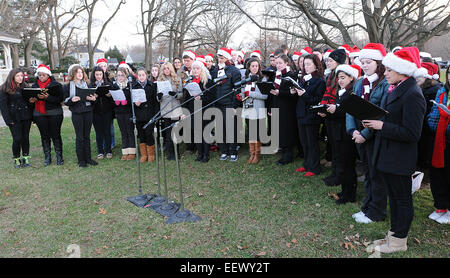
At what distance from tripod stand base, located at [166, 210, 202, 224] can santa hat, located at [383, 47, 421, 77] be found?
313cm

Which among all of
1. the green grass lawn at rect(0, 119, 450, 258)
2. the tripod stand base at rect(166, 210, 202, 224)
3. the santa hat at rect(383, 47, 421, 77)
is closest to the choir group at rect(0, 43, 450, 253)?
the santa hat at rect(383, 47, 421, 77)

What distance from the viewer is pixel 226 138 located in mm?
7984

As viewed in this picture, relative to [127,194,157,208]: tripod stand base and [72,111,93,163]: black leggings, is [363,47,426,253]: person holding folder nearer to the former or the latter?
[127,194,157,208]: tripod stand base

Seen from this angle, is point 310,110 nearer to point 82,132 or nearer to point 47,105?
point 82,132

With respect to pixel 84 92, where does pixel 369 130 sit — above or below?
below

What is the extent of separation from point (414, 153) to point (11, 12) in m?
23.4

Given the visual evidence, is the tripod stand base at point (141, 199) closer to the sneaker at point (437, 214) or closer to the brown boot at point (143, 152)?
the brown boot at point (143, 152)

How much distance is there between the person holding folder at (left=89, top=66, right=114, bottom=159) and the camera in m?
8.25

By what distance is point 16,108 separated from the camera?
761 cm

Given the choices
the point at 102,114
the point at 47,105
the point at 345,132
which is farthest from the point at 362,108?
the point at 47,105

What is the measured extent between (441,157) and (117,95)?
20.4 feet

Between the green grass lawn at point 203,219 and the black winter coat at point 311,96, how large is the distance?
1.08 meters

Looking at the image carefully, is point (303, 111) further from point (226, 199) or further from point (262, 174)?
point (226, 199)

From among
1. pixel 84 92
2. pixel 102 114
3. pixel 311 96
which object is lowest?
pixel 102 114
